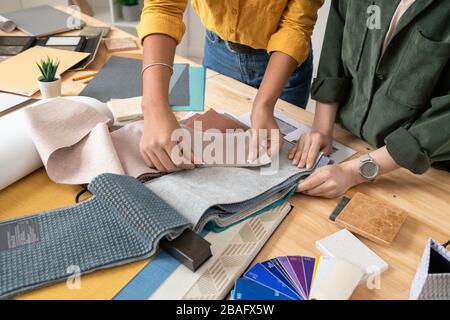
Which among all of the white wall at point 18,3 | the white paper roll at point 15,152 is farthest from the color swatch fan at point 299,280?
the white wall at point 18,3

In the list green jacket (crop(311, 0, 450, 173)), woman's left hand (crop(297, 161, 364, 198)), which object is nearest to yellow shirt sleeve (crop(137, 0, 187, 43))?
green jacket (crop(311, 0, 450, 173))

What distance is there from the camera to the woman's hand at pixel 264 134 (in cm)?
84

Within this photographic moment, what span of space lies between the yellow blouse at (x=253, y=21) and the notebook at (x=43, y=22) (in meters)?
0.70

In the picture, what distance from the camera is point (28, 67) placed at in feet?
3.95

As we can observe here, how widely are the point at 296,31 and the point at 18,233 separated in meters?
0.81

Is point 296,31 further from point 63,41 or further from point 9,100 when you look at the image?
point 63,41

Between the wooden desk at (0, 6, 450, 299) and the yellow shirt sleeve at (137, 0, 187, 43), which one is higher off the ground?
the yellow shirt sleeve at (137, 0, 187, 43)

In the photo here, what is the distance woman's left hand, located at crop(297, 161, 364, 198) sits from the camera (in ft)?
2.60

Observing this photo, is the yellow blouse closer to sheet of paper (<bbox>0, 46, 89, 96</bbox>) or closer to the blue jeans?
the blue jeans

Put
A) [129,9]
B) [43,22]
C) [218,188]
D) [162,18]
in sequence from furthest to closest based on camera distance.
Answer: [129,9] < [43,22] < [162,18] < [218,188]

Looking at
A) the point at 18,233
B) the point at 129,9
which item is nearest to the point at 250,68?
the point at 18,233

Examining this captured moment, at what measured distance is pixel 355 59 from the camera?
3.02ft

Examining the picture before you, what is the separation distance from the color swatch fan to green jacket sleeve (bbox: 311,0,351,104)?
20.1 inches

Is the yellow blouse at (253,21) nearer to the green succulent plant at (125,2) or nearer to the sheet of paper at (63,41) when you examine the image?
the sheet of paper at (63,41)
